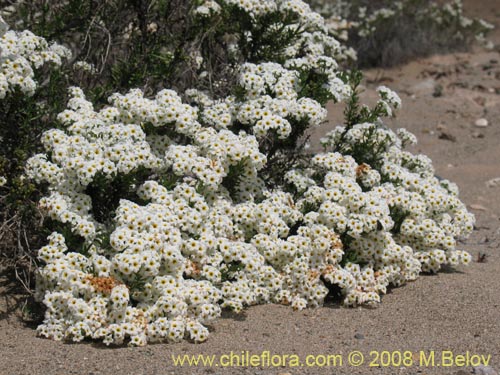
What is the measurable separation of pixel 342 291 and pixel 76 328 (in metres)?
1.82

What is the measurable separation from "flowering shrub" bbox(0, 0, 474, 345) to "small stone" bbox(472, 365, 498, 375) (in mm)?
1113

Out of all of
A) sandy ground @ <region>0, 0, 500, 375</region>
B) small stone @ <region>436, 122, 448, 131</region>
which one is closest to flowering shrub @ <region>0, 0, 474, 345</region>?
sandy ground @ <region>0, 0, 500, 375</region>

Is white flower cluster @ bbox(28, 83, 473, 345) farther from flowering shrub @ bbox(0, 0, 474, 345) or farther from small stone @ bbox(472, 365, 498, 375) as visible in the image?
small stone @ bbox(472, 365, 498, 375)

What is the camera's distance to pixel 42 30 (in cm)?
589

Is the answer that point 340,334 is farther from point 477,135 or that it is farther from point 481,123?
point 481,123

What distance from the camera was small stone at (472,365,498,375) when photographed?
4172 millimetres

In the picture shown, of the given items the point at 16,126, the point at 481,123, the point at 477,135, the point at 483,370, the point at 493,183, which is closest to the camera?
the point at 483,370

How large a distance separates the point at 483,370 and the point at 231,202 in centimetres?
202

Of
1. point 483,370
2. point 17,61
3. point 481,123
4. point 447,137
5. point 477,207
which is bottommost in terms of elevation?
point 483,370

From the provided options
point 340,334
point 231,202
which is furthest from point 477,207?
point 340,334

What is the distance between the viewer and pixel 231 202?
5.37m

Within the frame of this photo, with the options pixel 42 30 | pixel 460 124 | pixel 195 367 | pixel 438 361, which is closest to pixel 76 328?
pixel 195 367

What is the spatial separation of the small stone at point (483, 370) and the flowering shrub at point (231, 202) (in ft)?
3.65

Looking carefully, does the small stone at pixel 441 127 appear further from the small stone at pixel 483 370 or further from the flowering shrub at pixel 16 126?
the small stone at pixel 483 370
